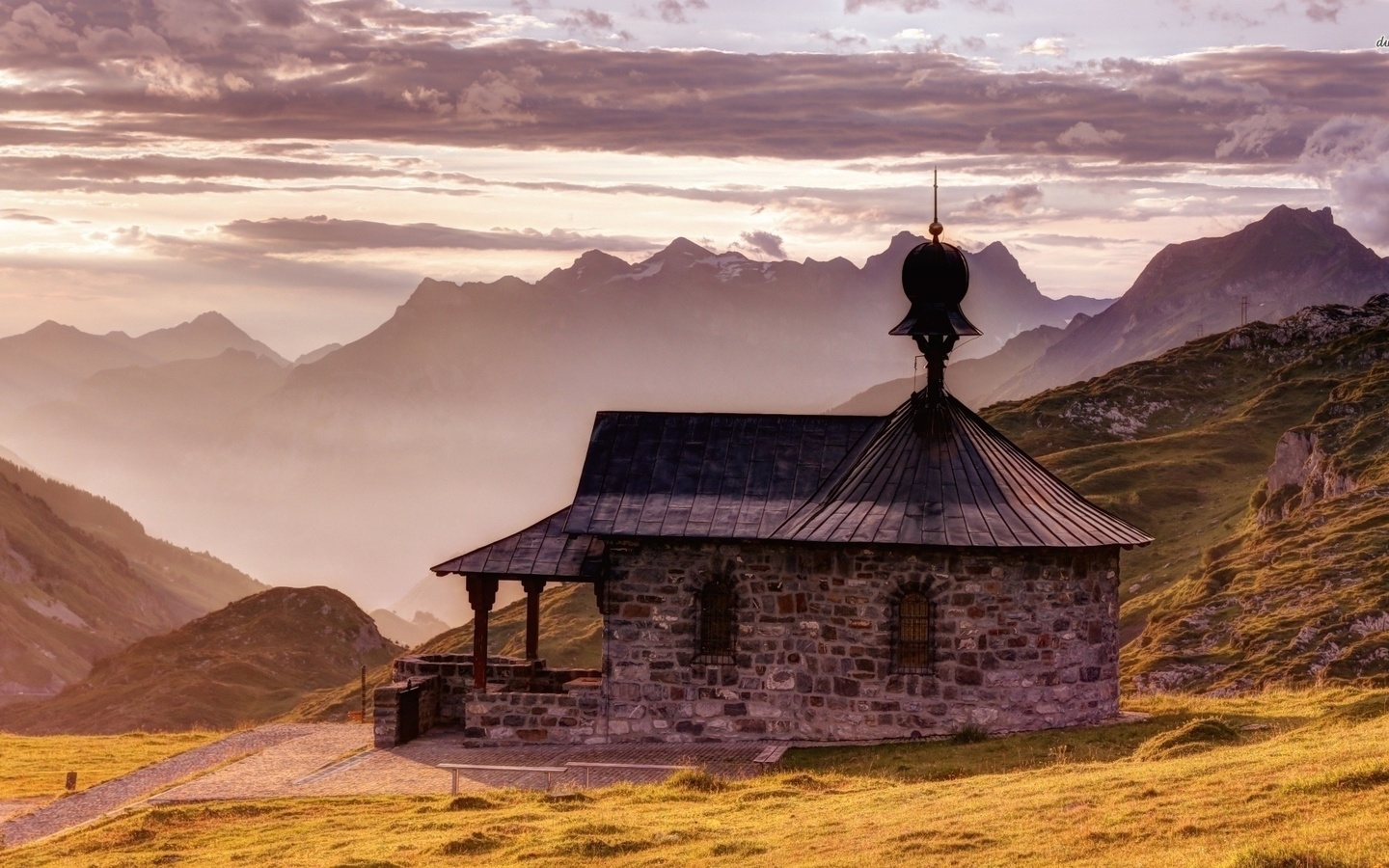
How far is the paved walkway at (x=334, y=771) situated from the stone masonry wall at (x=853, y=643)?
1.01 metres

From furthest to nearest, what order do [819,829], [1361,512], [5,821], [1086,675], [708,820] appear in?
[1361,512] → [1086,675] → [5,821] → [708,820] → [819,829]

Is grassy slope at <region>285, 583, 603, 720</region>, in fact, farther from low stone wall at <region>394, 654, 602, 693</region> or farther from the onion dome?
the onion dome

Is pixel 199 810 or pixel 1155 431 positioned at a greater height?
pixel 1155 431

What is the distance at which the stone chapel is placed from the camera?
27.5 m

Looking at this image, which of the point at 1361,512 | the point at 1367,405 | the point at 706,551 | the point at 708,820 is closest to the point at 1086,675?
the point at 706,551

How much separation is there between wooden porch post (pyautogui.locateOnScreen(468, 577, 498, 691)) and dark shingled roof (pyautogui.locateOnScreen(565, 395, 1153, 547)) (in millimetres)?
2575

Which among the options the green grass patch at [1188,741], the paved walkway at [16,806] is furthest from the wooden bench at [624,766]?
the paved walkway at [16,806]

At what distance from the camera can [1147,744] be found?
23875mm

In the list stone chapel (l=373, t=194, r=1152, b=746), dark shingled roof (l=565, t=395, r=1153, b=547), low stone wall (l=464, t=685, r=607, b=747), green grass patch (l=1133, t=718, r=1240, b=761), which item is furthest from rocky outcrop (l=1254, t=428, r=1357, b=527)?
low stone wall (l=464, t=685, r=607, b=747)

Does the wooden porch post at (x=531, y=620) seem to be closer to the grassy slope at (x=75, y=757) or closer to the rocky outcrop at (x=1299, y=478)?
the grassy slope at (x=75, y=757)

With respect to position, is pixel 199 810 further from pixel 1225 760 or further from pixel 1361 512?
pixel 1361 512

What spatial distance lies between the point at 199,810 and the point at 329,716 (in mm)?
53009

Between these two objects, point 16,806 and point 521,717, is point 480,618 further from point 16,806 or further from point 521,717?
point 16,806

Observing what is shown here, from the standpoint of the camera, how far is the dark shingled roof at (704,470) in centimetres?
2969
